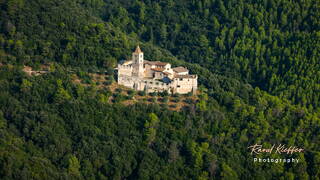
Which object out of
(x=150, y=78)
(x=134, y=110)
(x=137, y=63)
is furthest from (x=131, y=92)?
(x=137, y=63)

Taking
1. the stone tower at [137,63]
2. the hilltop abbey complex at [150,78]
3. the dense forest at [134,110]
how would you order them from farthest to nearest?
1. the hilltop abbey complex at [150,78]
2. the stone tower at [137,63]
3. the dense forest at [134,110]

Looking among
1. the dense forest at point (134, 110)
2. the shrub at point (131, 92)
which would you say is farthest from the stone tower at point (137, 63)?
the dense forest at point (134, 110)

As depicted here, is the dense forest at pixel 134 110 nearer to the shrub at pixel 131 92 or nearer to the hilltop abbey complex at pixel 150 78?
the shrub at pixel 131 92

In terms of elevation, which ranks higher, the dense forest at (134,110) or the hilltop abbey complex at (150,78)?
the hilltop abbey complex at (150,78)

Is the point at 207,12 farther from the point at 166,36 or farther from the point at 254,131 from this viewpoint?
the point at 254,131

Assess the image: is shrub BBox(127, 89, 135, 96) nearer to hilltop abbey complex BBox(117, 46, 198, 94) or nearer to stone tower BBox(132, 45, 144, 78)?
hilltop abbey complex BBox(117, 46, 198, 94)

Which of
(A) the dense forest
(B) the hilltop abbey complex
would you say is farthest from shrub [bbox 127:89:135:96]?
(A) the dense forest
